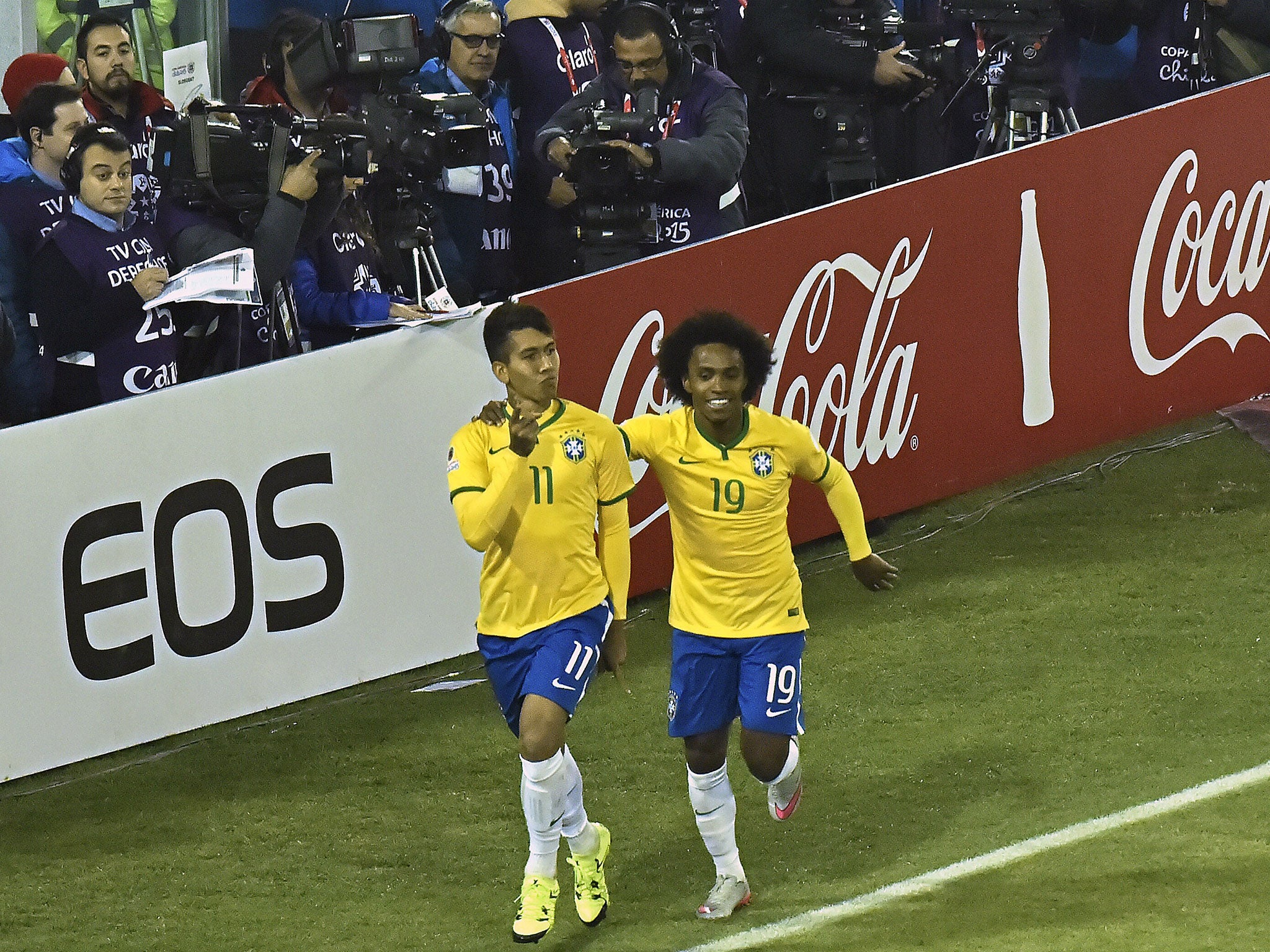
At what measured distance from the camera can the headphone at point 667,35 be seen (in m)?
8.66

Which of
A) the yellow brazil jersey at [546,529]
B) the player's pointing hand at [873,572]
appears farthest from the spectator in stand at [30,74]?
the player's pointing hand at [873,572]

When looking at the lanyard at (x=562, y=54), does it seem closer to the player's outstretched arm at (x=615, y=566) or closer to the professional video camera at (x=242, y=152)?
the professional video camera at (x=242, y=152)

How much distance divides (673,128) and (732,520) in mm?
3436

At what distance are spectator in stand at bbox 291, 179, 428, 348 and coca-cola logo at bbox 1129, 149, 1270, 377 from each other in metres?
3.88

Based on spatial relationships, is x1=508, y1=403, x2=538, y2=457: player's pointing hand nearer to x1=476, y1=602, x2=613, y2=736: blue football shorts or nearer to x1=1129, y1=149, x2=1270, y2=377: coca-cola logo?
x1=476, y1=602, x2=613, y2=736: blue football shorts

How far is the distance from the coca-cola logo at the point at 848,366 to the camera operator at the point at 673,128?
0.59 metres

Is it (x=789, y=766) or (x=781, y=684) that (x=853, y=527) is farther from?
(x=789, y=766)

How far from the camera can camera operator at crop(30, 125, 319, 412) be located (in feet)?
24.1

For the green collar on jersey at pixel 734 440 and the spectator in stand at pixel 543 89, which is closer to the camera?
the green collar on jersey at pixel 734 440

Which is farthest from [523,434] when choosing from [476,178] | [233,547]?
[476,178]

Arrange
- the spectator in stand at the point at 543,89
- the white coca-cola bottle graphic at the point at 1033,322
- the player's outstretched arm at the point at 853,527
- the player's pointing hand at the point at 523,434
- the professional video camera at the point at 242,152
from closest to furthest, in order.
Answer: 1. the player's pointing hand at the point at 523,434
2. the player's outstretched arm at the point at 853,527
3. the professional video camera at the point at 242,152
4. the spectator in stand at the point at 543,89
5. the white coca-cola bottle graphic at the point at 1033,322

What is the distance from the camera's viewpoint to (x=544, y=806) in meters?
5.69

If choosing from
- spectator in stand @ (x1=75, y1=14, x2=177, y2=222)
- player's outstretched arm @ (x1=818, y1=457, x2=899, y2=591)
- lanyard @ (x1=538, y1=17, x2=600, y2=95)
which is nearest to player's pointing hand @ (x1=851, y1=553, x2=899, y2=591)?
player's outstretched arm @ (x1=818, y1=457, x2=899, y2=591)

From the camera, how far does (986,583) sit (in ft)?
28.8
